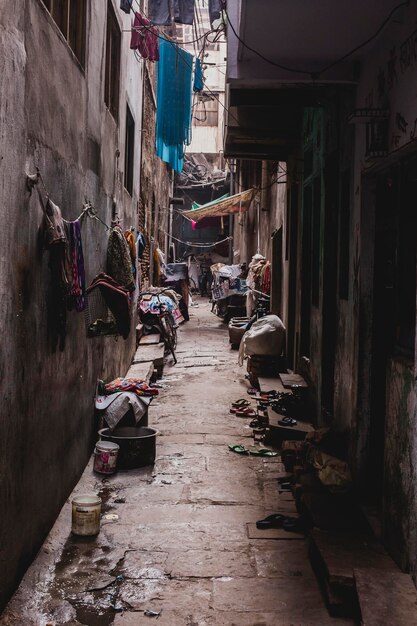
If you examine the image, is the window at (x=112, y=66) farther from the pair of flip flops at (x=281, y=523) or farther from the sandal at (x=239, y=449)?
the pair of flip flops at (x=281, y=523)

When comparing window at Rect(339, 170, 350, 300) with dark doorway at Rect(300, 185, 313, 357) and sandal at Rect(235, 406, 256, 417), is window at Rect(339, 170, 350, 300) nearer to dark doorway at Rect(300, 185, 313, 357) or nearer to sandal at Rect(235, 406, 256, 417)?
dark doorway at Rect(300, 185, 313, 357)

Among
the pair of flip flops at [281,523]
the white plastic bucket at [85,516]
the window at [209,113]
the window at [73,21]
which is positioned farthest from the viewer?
the window at [209,113]

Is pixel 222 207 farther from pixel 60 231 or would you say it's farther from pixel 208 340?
pixel 60 231

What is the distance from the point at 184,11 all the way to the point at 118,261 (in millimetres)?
3147

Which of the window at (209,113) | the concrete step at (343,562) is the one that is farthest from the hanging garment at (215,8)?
the window at (209,113)

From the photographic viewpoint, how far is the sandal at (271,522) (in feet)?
18.0

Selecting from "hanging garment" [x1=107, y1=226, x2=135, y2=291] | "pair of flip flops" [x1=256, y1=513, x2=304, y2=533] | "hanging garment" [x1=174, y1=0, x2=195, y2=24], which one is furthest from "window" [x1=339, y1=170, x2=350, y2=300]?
"hanging garment" [x1=174, y1=0, x2=195, y2=24]

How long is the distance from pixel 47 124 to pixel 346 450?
13.2 ft

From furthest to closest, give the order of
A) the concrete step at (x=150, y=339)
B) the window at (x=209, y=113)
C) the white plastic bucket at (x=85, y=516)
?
the window at (x=209, y=113) → the concrete step at (x=150, y=339) → the white plastic bucket at (x=85, y=516)

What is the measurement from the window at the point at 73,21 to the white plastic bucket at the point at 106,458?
3.89 meters

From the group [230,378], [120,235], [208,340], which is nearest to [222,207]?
[208,340]

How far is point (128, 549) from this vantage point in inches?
197

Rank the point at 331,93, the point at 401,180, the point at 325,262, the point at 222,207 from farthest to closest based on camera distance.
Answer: the point at 222,207, the point at 325,262, the point at 331,93, the point at 401,180

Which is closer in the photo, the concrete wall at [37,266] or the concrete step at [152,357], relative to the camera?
the concrete wall at [37,266]
